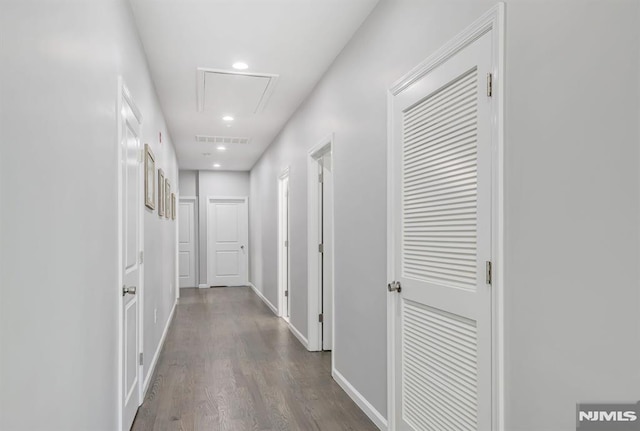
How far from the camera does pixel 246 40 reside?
10.4ft

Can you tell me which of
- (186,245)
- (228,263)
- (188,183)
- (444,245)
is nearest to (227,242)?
(228,263)

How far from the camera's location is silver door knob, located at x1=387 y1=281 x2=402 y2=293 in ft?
7.93

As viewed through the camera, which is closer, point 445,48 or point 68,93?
point 68,93

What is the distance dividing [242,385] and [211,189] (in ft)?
22.2

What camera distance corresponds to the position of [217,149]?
7.30 metres

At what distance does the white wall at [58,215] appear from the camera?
1.03 m

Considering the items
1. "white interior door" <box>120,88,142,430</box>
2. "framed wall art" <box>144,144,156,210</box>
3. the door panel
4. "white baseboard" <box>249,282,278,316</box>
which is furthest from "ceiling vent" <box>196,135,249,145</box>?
the door panel

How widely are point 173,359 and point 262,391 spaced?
1272mm

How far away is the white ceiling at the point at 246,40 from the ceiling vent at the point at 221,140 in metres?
1.39

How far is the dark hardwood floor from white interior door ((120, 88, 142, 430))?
30 centimetres

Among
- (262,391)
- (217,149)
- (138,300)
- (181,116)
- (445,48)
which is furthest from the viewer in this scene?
(217,149)
